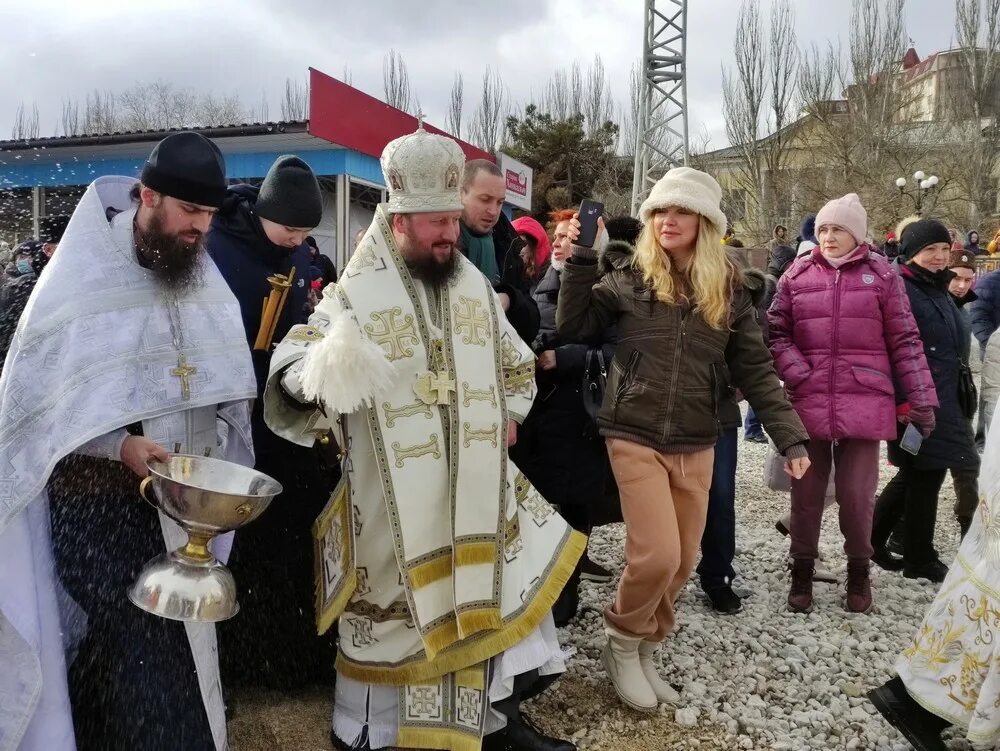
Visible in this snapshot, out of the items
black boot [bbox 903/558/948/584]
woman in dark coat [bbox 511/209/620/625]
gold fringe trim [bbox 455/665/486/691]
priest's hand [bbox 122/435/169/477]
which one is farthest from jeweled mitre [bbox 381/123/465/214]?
black boot [bbox 903/558/948/584]

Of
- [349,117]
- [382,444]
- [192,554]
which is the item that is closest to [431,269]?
[382,444]

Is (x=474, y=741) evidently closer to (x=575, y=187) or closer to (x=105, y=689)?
(x=105, y=689)

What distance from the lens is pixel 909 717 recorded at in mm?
2840

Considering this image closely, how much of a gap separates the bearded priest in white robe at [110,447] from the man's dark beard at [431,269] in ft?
2.14

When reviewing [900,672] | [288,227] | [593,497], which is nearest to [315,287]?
[288,227]

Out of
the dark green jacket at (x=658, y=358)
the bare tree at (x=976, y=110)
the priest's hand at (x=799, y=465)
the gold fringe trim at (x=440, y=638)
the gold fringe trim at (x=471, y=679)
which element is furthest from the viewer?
the bare tree at (x=976, y=110)

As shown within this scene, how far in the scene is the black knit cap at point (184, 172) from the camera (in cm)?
252

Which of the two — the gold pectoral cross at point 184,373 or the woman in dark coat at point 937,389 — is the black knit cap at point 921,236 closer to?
the woman in dark coat at point 937,389

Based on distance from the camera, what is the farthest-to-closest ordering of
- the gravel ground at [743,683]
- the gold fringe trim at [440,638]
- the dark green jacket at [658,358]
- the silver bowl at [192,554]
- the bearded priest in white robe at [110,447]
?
the dark green jacket at [658,358] < the gravel ground at [743,683] < the gold fringe trim at [440,638] < the bearded priest in white robe at [110,447] < the silver bowl at [192,554]

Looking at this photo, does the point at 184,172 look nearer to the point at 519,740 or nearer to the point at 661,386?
the point at 661,386

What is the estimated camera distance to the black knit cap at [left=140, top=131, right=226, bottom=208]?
2.52 m

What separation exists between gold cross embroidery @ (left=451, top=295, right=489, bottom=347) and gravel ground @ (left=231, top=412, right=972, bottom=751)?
1517 millimetres

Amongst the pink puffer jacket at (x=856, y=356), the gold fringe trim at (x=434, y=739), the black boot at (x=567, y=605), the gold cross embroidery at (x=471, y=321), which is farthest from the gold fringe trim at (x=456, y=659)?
the pink puffer jacket at (x=856, y=356)

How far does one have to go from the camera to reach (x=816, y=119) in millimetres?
29422
